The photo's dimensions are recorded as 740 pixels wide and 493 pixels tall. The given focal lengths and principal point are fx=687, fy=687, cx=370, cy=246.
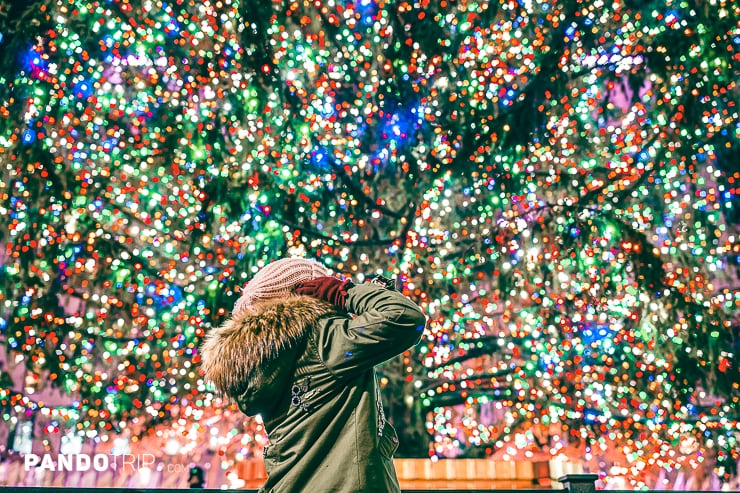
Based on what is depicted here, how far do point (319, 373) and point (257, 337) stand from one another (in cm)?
17

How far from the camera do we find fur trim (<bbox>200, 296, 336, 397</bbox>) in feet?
5.38

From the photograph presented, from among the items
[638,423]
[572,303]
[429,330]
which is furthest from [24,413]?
[638,423]

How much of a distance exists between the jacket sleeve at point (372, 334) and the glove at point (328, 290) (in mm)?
87

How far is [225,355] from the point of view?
1.70m

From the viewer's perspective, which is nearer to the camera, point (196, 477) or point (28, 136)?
point (196, 477)

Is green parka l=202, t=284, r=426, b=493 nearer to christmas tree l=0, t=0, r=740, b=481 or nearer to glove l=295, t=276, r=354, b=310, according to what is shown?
glove l=295, t=276, r=354, b=310

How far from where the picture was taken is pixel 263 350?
5.40ft

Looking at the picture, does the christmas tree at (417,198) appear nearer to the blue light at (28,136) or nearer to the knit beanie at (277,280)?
the blue light at (28,136)

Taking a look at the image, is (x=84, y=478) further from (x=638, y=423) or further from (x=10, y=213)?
(x=638, y=423)

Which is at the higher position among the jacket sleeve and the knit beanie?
the knit beanie

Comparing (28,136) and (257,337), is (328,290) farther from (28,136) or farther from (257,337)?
(28,136)

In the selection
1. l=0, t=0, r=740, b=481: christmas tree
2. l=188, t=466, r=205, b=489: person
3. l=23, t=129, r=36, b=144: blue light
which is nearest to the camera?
l=188, t=466, r=205, b=489: person

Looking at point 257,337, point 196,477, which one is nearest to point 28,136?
point 196,477

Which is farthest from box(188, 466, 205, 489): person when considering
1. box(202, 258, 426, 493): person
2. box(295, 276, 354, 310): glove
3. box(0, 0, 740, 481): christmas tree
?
box(295, 276, 354, 310): glove
